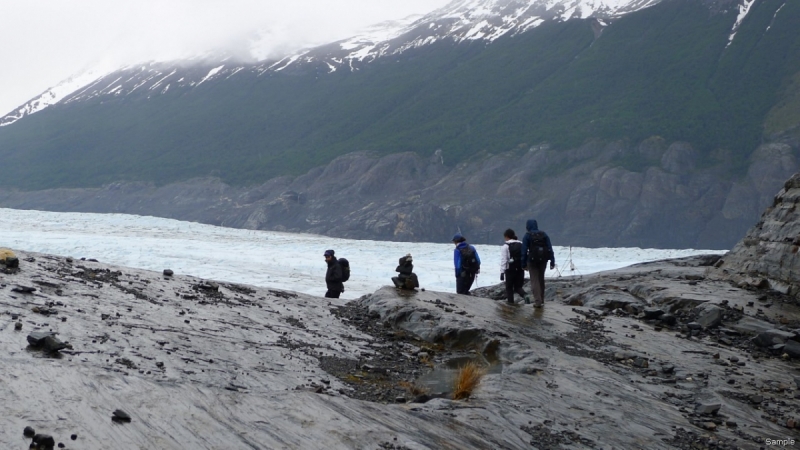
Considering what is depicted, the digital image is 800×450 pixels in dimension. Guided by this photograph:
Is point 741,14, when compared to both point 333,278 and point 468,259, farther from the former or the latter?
point 333,278

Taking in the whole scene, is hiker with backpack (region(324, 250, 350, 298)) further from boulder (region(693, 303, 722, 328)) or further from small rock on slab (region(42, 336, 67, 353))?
small rock on slab (region(42, 336, 67, 353))

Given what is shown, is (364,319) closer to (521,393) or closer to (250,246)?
(521,393)

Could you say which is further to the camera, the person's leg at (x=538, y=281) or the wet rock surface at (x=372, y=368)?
the person's leg at (x=538, y=281)

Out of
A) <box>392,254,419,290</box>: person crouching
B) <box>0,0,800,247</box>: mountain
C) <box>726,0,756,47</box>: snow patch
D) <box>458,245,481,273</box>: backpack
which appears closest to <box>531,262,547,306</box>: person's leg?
<box>458,245,481,273</box>: backpack

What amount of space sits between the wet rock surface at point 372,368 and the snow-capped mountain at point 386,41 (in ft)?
458

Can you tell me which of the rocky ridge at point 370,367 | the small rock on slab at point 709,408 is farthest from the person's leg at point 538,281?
the small rock on slab at point 709,408

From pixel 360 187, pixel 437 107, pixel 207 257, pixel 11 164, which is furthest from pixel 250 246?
pixel 11 164

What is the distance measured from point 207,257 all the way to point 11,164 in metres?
113

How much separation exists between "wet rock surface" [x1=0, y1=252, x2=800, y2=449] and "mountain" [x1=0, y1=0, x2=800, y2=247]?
248 feet

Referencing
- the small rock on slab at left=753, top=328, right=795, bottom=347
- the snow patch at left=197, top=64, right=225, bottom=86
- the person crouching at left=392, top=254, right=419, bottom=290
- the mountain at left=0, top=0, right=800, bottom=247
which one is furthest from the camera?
the snow patch at left=197, top=64, right=225, bottom=86

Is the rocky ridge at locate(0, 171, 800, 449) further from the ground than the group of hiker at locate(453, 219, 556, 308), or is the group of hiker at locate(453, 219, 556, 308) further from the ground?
the group of hiker at locate(453, 219, 556, 308)

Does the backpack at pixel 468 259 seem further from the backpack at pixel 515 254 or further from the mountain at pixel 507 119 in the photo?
the mountain at pixel 507 119

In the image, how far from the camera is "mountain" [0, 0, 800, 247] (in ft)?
307

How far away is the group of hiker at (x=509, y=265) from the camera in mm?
14367
